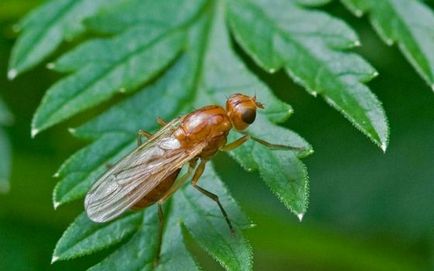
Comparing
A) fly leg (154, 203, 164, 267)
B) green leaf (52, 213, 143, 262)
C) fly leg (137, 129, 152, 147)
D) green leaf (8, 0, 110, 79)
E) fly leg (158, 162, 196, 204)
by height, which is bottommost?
fly leg (154, 203, 164, 267)

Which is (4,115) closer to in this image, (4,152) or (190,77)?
(4,152)

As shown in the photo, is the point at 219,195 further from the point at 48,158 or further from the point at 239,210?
the point at 48,158

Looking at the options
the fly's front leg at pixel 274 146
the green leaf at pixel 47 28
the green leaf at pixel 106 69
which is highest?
the green leaf at pixel 47 28

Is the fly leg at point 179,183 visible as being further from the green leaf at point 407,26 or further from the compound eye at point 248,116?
the green leaf at point 407,26

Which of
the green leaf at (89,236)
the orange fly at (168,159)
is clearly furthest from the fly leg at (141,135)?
the green leaf at (89,236)

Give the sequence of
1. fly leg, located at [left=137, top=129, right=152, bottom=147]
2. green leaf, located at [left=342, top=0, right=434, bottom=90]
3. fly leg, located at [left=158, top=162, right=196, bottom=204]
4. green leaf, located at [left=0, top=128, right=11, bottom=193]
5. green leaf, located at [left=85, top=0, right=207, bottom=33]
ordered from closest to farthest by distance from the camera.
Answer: fly leg, located at [left=158, top=162, right=196, bottom=204] → fly leg, located at [left=137, top=129, right=152, bottom=147] → green leaf, located at [left=342, top=0, right=434, bottom=90] → green leaf, located at [left=85, top=0, right=207, bottom=33] → green leaf, located at [left=0, top=128, right=11, bottom=193]

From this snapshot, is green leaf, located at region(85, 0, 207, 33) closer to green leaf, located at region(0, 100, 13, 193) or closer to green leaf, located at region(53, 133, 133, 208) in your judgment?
green leaf, located at region(53, 133, 133, 208)

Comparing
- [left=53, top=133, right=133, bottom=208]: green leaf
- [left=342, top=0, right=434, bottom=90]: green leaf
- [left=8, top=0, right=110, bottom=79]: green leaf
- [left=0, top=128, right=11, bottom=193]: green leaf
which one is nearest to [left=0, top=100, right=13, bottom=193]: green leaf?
[left=0, top=128, right=11, bottom=193]: green leaf

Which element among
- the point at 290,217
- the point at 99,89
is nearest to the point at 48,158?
the point at 99,89
